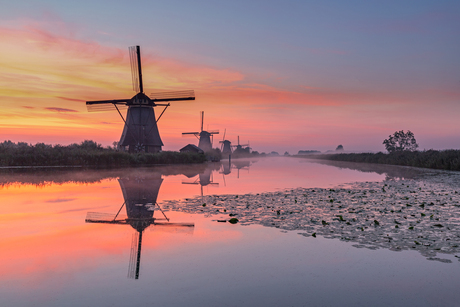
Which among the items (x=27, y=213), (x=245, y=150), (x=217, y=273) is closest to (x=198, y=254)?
(x=217, y=273)

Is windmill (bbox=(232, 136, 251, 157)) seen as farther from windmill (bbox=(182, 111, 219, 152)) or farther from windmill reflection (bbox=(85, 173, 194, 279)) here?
windmill reflection (bbox=(85, 173, 194, 279))

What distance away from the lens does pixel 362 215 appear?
33.0 feet

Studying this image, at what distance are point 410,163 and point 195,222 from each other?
45089 millimetres

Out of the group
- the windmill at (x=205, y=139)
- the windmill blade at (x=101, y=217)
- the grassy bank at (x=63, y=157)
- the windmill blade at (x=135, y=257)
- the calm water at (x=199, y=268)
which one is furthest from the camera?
the windmill at (x=205, y=139)

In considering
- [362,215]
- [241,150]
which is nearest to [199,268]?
[362,215]

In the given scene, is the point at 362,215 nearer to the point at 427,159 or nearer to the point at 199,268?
the point at 199,268

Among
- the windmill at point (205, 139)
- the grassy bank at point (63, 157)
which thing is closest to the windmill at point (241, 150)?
the windmill at point (205, 139)

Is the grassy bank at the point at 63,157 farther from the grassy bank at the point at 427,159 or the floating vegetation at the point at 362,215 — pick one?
the grassy bank at the point at 427,159

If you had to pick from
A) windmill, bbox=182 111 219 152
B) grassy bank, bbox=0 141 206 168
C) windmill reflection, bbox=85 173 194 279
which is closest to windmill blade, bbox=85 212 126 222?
windmill reflection, bbox=85 173 194 279

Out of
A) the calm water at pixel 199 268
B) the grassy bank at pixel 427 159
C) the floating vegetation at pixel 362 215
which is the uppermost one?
the grassy bank at pixel 427 159

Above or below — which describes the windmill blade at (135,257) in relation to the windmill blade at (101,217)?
below

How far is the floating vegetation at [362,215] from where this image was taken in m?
7.32

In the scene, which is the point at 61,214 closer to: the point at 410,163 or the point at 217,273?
the point at 217,273

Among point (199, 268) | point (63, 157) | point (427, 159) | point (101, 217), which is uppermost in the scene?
point (63, 157)
